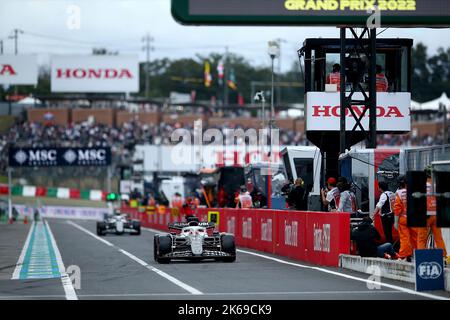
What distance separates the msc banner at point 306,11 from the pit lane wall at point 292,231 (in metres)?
6.31

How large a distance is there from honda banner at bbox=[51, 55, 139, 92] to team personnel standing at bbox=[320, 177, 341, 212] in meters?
75.1

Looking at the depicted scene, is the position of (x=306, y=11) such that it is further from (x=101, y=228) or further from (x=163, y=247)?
(x=101, y=228)

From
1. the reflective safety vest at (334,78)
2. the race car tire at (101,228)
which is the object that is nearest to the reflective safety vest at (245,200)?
the reflective safety vest at (334,78)

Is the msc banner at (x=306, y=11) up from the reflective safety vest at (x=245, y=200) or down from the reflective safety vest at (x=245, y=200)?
up

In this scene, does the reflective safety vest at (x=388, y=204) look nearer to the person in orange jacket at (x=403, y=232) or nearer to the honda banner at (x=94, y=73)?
the person in orange jacket at (x=403, y=232)

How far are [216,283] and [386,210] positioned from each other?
555 cm

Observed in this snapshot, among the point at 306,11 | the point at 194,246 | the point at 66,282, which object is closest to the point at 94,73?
the point at 194,246

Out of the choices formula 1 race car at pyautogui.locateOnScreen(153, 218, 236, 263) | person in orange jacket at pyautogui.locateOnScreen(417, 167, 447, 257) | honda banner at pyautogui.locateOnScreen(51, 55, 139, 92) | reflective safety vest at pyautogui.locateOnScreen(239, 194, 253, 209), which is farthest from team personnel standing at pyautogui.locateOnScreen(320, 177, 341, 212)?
honda banner at pyautogui.locateOnScreen(51, 55, 139, 92)

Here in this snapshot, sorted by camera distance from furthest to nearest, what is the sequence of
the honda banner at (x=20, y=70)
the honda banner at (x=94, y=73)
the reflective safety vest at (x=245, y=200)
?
the honda banner at (x=94, y=73), the honda banner at (x=20, y=70), the reflective safety vest at (x=245, y=200)

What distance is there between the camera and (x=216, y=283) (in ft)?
62.0

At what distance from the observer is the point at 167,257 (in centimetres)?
2492

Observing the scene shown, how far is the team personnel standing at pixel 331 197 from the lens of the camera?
2564 centimetres
